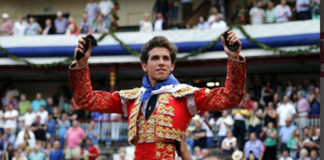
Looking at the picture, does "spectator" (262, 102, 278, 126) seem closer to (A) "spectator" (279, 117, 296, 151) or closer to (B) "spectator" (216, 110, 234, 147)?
(A) "spectator" (279, 117, 296, 151)

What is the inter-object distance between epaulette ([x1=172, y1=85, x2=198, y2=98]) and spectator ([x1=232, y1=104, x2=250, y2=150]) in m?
12.1

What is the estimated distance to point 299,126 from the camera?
59.0 feet

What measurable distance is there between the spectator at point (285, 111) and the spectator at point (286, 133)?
0.70 ft

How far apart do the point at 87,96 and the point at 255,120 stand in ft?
40.7

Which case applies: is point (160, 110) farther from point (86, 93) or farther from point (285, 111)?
point (285, 111)

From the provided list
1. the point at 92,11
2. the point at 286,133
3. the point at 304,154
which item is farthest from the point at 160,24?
the point at 304,154

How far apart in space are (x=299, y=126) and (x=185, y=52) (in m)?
5.15

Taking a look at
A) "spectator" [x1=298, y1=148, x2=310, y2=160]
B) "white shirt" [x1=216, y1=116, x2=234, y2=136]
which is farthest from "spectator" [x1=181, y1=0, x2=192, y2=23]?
"spectator" [x1=298, y1=148, x2=310, y2=160]

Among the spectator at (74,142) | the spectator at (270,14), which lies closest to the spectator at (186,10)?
the spectator at (270,14)

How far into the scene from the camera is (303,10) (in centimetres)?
2042

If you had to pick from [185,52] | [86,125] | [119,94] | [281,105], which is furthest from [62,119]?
[119,94]

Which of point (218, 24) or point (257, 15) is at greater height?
point (257, 15)

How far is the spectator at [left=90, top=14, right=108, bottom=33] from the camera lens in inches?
904

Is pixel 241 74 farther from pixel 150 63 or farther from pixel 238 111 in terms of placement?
pixel 238 111
